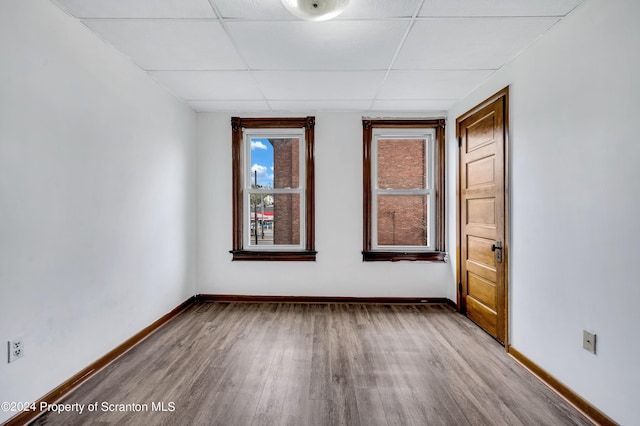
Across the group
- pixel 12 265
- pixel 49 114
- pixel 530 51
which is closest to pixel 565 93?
pixel 530 51

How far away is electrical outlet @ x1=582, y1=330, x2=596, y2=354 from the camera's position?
179 centimetres

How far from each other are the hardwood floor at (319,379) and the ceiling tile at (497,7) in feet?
8.15

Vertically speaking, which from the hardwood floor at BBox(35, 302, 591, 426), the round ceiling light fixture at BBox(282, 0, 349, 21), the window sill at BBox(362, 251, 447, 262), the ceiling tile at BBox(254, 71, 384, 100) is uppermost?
the ceiling tile at BBox(254, 71, 384, 100)

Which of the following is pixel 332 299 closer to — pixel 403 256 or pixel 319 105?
pixel 403 256

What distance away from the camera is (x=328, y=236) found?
3949 millimetres

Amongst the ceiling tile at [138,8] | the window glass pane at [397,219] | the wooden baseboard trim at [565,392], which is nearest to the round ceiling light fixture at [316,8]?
the ceiling tile at [138,8]

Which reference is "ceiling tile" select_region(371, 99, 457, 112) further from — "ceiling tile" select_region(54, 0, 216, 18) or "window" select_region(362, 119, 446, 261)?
"ceiling tile" select_region(54, 0, 216, 18)

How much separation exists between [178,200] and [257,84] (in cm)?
159

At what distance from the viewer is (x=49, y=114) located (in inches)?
73.0

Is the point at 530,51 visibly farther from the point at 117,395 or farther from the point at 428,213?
the point at 117,395

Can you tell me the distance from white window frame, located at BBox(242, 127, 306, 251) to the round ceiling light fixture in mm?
2122

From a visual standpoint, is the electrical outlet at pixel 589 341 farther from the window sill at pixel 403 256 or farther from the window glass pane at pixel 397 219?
the window glass pane at pixel 397 219

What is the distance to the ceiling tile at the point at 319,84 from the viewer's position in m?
2.84

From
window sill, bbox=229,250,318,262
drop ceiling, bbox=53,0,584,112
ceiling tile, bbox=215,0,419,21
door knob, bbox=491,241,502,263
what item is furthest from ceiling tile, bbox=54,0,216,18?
door knob, bbox=491,241,502,263
